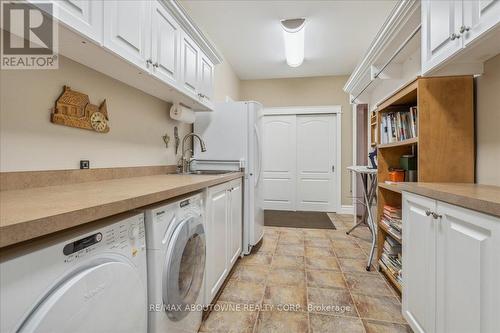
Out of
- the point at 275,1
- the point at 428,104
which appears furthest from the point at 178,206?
the point at 275,1

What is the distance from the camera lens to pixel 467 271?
3.17ft

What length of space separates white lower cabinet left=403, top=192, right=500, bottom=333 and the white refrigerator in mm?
1591

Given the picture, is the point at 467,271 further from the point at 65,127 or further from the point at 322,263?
the point at 65,127

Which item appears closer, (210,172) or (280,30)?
(210,172)

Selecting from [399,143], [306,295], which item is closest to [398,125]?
[399,143]

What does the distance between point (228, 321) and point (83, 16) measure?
1867 millimetres

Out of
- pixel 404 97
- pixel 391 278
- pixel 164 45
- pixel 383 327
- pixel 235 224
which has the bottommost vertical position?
pixel 383 327

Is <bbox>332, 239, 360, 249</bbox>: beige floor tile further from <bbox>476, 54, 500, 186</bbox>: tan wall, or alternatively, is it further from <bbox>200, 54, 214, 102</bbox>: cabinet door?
<bbox>200, 54, 214, 102</bbox>: cabinet door

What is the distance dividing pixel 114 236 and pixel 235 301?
1364 mm

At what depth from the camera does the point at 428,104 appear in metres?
1.63

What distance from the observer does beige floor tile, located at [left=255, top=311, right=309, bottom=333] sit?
5.10ft

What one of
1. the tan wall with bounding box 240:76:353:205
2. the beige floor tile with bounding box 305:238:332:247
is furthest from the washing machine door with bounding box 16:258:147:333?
the tan wall with bounding box 240:76:353:205

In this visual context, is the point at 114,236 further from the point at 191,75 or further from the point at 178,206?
the point at 191,75

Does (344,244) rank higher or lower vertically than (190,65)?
lower
